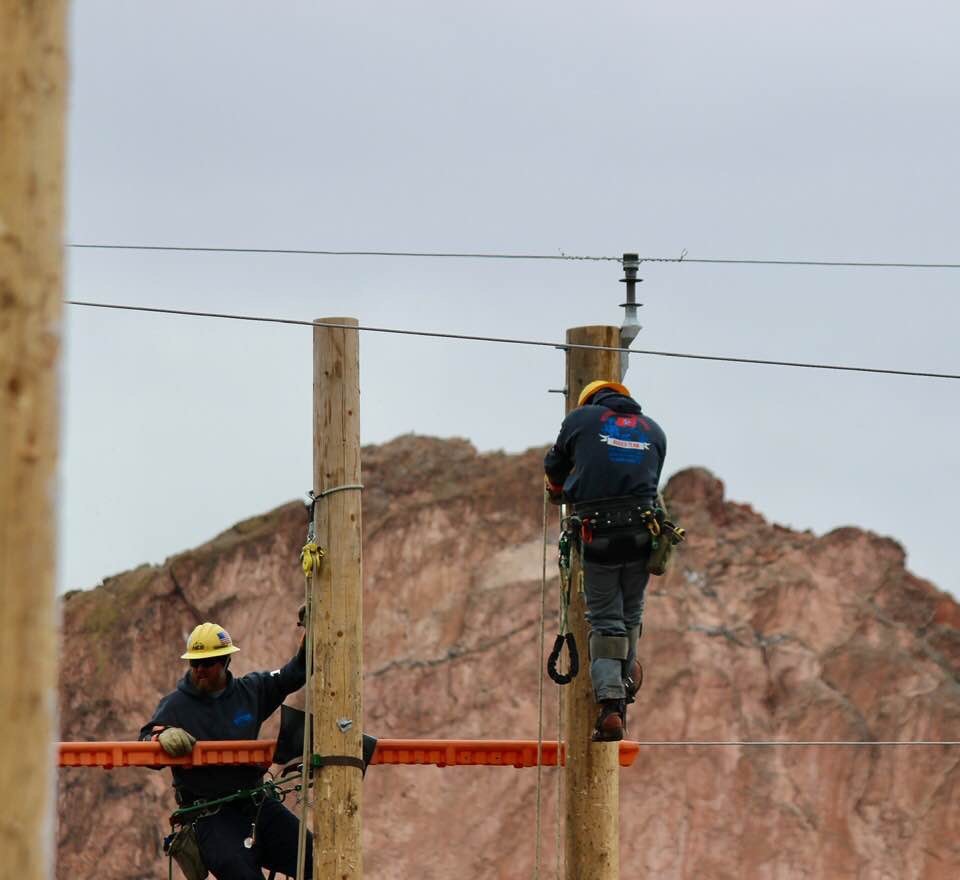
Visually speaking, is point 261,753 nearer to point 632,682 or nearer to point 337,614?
point 337,614

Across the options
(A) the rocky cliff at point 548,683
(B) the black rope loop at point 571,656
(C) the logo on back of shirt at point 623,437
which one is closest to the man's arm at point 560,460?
(C) the logo on back of shirt at point 623,437

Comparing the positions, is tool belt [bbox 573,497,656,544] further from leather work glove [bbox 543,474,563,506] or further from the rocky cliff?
the rocky cliff

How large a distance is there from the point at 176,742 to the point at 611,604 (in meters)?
1.76

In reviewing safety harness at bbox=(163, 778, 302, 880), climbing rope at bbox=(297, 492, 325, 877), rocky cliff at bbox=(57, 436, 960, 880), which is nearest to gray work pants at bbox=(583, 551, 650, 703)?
climbing rope at bbox=(297, 492, 325, 877)

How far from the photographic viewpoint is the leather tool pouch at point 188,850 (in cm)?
848

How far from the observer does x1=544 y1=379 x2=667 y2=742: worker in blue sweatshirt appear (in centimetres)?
803

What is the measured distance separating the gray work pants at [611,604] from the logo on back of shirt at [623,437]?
0.39 metres

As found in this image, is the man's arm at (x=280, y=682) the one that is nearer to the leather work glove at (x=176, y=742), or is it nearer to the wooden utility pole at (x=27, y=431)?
the leather work glove at (x=176, y=742)

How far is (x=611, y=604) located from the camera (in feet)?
26.6

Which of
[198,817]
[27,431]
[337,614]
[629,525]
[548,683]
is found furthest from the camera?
[548,683]

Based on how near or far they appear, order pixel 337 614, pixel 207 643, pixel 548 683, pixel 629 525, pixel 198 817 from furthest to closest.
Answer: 1. pixel 548 683
2. pixel 198 817
3. pixel 207 643
4. pixel 337 614
5. pixel 629 525

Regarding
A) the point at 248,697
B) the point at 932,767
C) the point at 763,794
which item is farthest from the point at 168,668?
the point at 248,697

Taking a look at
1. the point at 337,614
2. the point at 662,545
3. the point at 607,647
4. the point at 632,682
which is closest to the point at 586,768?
the point at 632,682

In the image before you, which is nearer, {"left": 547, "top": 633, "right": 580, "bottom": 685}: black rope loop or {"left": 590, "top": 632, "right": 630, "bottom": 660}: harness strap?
→ {"left": 590, "top": 632, "right": 630, "bottom": 660}: harness strap
